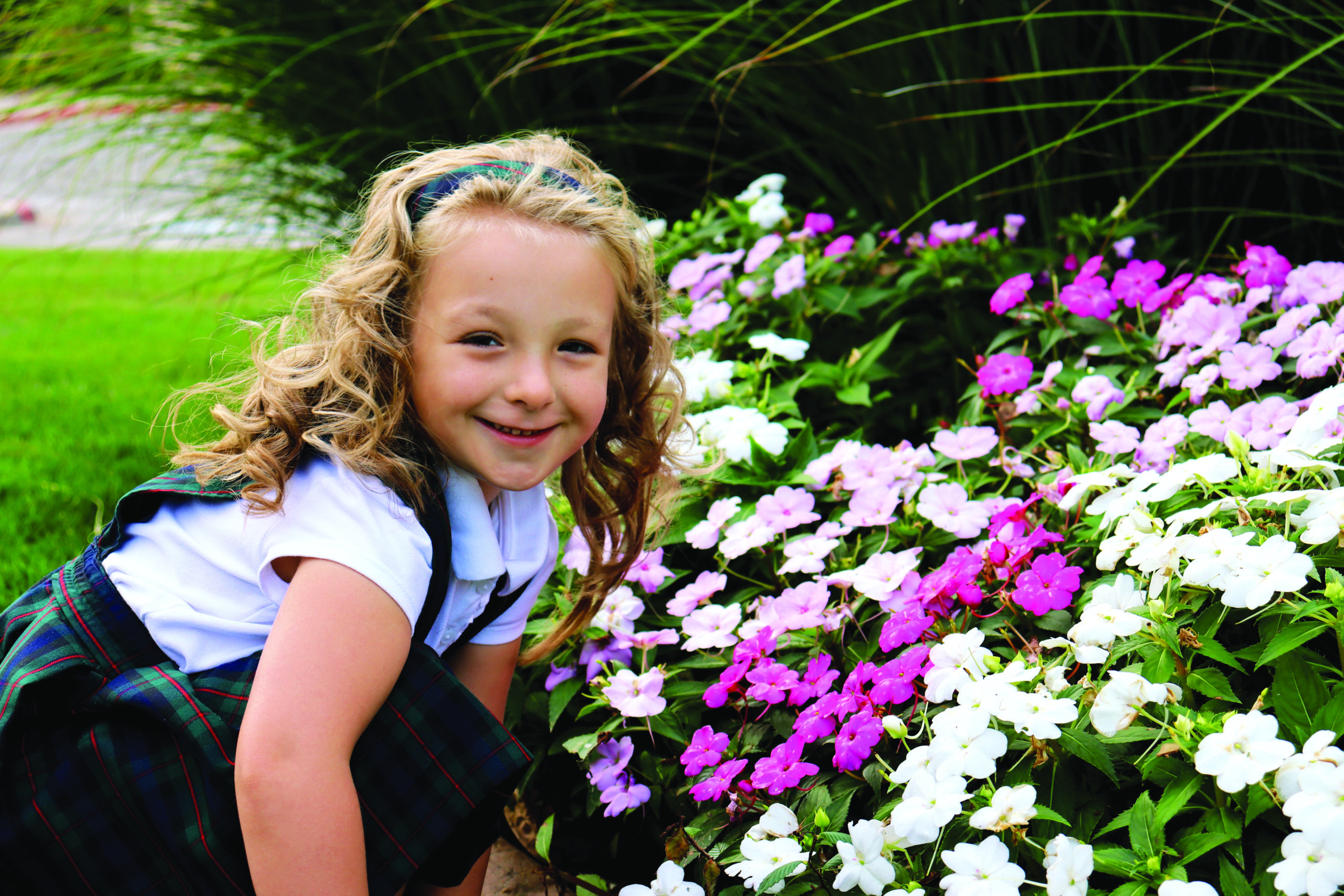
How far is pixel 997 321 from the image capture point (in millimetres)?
2449

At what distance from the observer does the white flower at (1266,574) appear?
41.6 inches

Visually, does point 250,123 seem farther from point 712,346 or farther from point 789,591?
point 789,591

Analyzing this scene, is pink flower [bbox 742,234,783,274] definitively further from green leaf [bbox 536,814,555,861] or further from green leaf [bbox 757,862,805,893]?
green leaf [bbox 757,862,805,893]

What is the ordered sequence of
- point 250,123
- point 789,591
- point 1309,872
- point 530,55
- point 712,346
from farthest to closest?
point 250,123 → point 530,55 → point 712,346 → point 789,591 → point 1309,872

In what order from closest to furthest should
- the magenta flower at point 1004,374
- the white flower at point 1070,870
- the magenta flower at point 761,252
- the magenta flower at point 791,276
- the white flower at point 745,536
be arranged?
the white flower at point 1070,870
the white flower at point 745,536
the magenta flower at point 1004,374
the magenta flower at point 791,276
the magenta flower at point 761,252

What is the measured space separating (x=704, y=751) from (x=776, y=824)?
197mm

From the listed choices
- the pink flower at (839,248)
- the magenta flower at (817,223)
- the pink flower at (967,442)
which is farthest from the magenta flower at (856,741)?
the magenta flower at (817,223)

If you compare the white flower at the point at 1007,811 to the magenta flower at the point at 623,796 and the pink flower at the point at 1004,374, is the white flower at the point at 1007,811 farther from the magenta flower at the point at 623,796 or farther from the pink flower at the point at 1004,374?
the pink flower at the point at 1004,374

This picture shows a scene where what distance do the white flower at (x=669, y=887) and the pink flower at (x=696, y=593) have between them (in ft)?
1.25

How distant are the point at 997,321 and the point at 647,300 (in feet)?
3.84

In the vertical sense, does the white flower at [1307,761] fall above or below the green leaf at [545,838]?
above

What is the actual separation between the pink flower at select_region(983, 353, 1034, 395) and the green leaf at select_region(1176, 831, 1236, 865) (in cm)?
99

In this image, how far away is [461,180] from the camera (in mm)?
1354

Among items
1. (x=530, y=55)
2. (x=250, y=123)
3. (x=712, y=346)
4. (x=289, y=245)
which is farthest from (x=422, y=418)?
(x=289, y=245)
